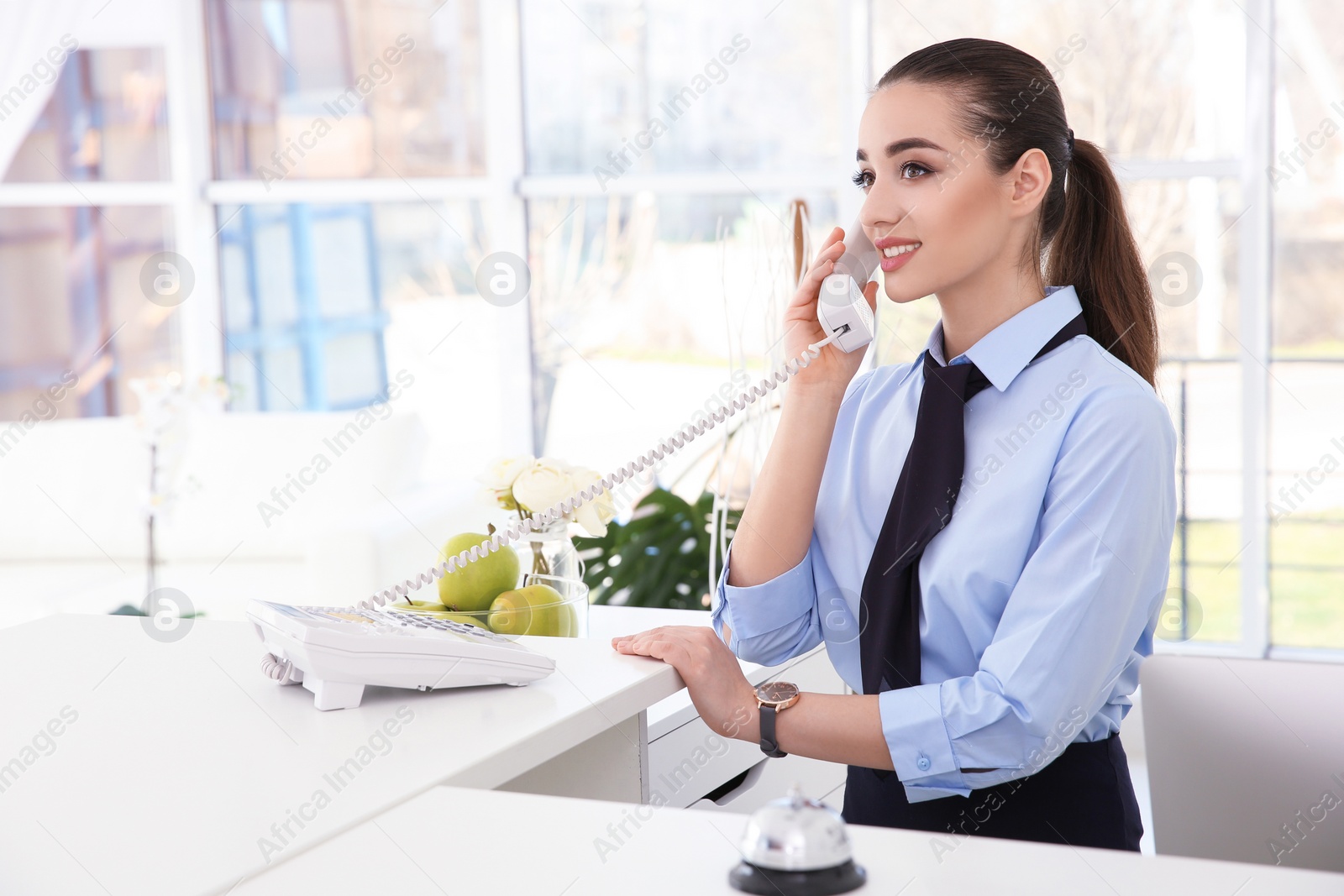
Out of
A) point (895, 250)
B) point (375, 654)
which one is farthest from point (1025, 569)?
point (375, 654)

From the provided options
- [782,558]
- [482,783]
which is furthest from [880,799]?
[482,783]

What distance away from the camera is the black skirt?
4.27 feet

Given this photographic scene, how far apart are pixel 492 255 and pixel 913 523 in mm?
3128

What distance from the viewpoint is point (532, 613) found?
1.46 metres

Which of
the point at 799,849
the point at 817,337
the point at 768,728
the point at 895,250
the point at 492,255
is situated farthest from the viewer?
the point at 492,255

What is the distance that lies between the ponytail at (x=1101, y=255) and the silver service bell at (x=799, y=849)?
0.89 metres

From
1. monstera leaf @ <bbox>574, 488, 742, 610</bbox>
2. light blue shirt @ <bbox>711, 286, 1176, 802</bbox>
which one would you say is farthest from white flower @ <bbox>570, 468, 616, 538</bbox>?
monstera leaf @ <bbox>574, 488, 742, 610</bbox>

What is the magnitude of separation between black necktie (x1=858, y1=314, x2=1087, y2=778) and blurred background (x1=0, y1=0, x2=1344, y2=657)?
3.67 feet

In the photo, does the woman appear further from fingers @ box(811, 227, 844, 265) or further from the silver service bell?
the silver service bell

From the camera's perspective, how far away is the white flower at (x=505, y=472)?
167cm

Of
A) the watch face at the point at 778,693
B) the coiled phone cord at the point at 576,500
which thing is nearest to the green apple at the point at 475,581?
the coiled phone cord at the point at 576,500

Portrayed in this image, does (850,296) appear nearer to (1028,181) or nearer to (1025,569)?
(1028,181)

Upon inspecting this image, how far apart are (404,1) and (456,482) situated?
5.47ft

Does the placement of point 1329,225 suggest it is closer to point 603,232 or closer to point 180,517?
point 603,232
